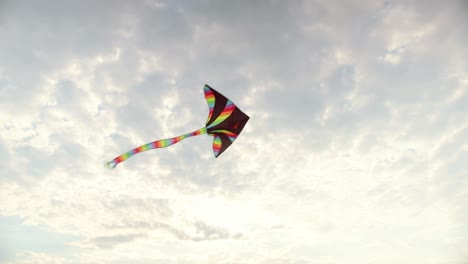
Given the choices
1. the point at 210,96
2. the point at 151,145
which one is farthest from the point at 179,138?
the point at 210,96

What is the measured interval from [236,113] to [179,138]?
117 inches

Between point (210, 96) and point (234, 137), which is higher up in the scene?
point (210, 96)

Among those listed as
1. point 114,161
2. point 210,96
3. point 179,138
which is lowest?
point 114,161

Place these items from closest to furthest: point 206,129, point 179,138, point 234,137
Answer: point 179,138, point 206,129, point 234,137

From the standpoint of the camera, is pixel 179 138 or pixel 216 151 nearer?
pixel 179 138

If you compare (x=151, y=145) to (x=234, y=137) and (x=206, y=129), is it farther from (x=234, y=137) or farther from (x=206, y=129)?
(x=234, y=137)

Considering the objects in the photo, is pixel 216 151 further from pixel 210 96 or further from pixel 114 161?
pixel 114 161

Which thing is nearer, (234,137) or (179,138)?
(179,138)

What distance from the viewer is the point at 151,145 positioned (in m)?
10.0

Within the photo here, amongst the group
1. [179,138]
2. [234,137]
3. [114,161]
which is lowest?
[114,161]

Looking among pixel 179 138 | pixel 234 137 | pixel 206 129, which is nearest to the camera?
pixel 179 138

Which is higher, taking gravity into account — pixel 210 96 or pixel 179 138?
pixel 210 96

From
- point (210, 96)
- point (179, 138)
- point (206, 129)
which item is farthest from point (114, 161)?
point (210, 96)

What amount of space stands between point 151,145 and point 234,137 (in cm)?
396
